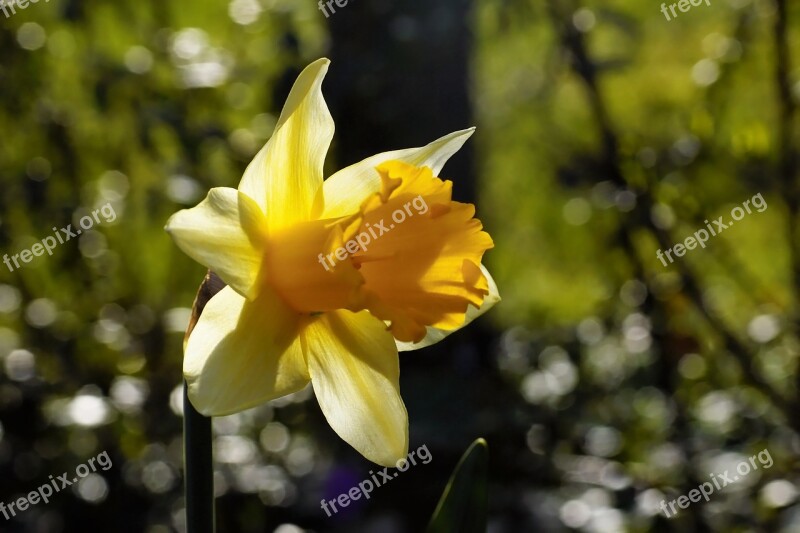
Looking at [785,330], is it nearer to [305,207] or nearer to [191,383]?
[305,207]

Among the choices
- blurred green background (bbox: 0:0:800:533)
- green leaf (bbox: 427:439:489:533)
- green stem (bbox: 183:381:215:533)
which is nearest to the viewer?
green stem (bbox: 183:381:215:533)

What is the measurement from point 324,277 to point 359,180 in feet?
0.45

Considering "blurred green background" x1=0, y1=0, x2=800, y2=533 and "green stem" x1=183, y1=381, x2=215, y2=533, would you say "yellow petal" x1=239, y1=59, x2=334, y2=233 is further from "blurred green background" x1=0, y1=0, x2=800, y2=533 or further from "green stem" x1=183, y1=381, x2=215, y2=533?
"blurred green background" x1=0, y1=0, x2=800, y2=533

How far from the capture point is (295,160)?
31.6 inches

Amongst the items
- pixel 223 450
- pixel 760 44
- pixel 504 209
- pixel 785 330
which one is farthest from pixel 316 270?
pixel 504 209

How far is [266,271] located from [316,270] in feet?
0.16

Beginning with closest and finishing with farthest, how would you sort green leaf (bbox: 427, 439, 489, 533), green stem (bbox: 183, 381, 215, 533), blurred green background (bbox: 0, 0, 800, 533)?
green stem (bbox: 183, 381, 215, 533) < green leaf (bbox: 427, 439, 489, 533) < blurred green background (bbox: 0, 0, 800, 533)

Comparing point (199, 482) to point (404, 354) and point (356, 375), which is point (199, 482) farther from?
point (404, 354)

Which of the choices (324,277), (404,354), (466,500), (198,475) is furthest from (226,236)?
(404,354)

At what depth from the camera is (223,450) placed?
1.75 meters

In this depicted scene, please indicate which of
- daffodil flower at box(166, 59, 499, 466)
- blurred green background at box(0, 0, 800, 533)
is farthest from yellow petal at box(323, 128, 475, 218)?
blurred green background at box(0, 0, 800, 533)

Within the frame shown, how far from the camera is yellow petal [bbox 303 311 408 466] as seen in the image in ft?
2.50

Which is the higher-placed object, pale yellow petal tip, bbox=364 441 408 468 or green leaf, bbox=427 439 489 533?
pale yellow petal tip, bbox=364 441 408 468

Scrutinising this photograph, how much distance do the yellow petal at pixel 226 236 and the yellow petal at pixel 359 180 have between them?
0.10m
